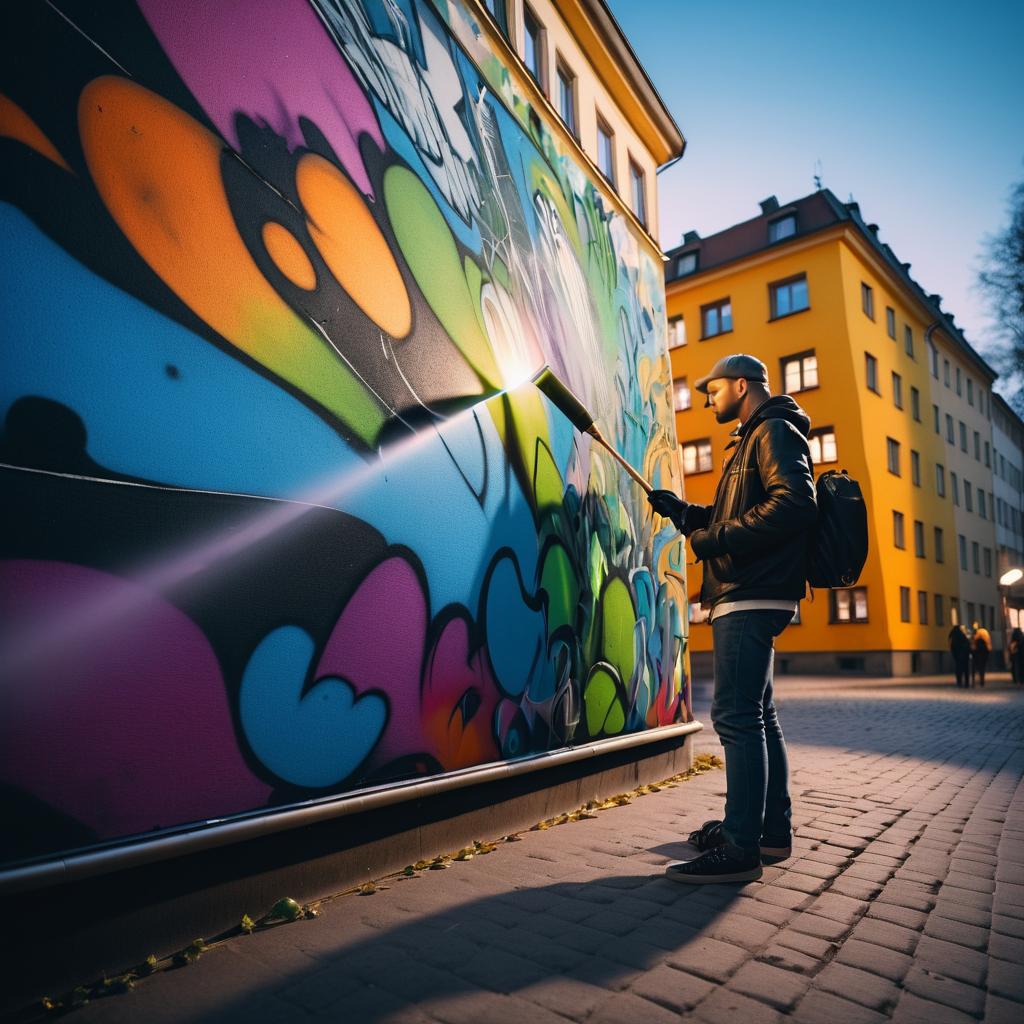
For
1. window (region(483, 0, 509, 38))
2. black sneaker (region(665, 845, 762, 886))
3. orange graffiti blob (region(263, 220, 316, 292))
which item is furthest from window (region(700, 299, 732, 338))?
black sneaker (region(665, 845, 762, 886))

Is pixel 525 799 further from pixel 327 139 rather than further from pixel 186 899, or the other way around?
pixel 327 139

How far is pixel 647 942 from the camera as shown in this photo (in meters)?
2.55

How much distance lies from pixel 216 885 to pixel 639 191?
279 inches

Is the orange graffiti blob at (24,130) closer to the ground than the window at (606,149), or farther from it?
closer to the ground

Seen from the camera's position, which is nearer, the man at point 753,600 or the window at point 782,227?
the man at point 753,600

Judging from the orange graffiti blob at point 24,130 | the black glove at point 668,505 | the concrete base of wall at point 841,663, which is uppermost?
the orange graffiti blob at point 24,130

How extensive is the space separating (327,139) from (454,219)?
38.9 inches

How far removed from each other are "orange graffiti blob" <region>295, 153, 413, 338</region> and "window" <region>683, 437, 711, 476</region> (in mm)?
23967

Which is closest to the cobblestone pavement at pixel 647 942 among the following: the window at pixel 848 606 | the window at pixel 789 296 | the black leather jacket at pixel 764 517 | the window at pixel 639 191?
the black leather jacket at pixel 764 517

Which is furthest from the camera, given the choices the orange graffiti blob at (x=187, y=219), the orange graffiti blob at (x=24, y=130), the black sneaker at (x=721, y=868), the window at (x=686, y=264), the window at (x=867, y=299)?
the window at (x=686, y=264)

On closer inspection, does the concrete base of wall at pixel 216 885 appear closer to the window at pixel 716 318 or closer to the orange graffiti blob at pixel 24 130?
the orange graffiti blob at pixel 24 130

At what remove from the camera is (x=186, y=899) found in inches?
99.1

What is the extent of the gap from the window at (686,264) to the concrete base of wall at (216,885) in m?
28.0

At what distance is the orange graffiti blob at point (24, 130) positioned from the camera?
231 cm
